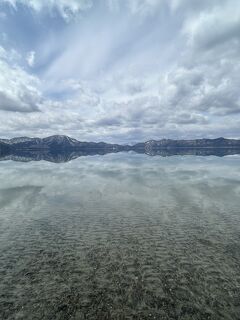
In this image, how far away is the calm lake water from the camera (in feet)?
67.8

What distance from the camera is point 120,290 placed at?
22.9m

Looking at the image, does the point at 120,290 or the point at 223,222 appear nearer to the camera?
the point at 120,290

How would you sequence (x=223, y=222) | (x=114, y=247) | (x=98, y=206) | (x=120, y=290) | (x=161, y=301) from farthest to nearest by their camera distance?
(x=98, y=206) < (x=223, y=222) < (x=114, y=247) < (x=120, y=290) < (x=161, y=301)

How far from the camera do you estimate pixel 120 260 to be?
28.8m

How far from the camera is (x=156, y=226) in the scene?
132 ft

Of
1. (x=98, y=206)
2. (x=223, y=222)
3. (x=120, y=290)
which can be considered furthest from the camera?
(x=98, y=206)

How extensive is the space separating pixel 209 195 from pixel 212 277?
41743mm

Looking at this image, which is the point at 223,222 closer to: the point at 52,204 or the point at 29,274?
the point at 29,274

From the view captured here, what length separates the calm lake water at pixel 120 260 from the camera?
67.8ft

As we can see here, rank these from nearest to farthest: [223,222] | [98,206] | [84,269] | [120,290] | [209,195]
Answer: [120,290] < [84,269] < [223,222] < [98,206] < [209,195]

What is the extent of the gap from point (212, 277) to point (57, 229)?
24.9m

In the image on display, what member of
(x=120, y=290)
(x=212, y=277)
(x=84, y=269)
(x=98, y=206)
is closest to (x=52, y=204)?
(x=98, y=206)

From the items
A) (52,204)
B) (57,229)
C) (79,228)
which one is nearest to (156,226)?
(79,228)

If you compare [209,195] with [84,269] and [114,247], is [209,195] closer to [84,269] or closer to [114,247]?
[114,247]
